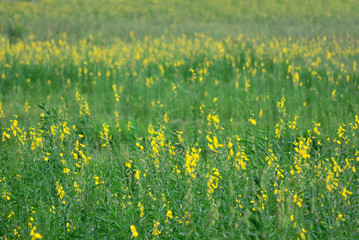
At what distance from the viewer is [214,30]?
15242mm

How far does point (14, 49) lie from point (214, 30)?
7559mm

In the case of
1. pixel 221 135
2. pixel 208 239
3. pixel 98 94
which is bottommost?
pixel 98 94

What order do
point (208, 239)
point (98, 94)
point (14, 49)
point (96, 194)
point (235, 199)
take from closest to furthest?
point (208, 239) < point (235, 199) < point (96, 194) < point (98, 94) < point (14, 49)

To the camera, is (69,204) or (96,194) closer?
(69,204)

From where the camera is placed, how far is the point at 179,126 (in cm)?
634

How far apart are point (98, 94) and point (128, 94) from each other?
113 centimetres

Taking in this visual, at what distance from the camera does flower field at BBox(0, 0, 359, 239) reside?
10.7 ft

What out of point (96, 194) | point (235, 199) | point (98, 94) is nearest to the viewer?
point (235, 199)

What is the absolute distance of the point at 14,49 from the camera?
11.2 meters

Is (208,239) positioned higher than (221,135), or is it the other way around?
(221,135)

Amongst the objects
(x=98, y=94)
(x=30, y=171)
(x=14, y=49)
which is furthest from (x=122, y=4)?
(x=30, y=171)

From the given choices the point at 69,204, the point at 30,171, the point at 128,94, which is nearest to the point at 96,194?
the point at 69,204

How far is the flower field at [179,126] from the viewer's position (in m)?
3.25

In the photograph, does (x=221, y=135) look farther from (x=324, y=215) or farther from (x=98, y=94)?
(x=98, y=94)
